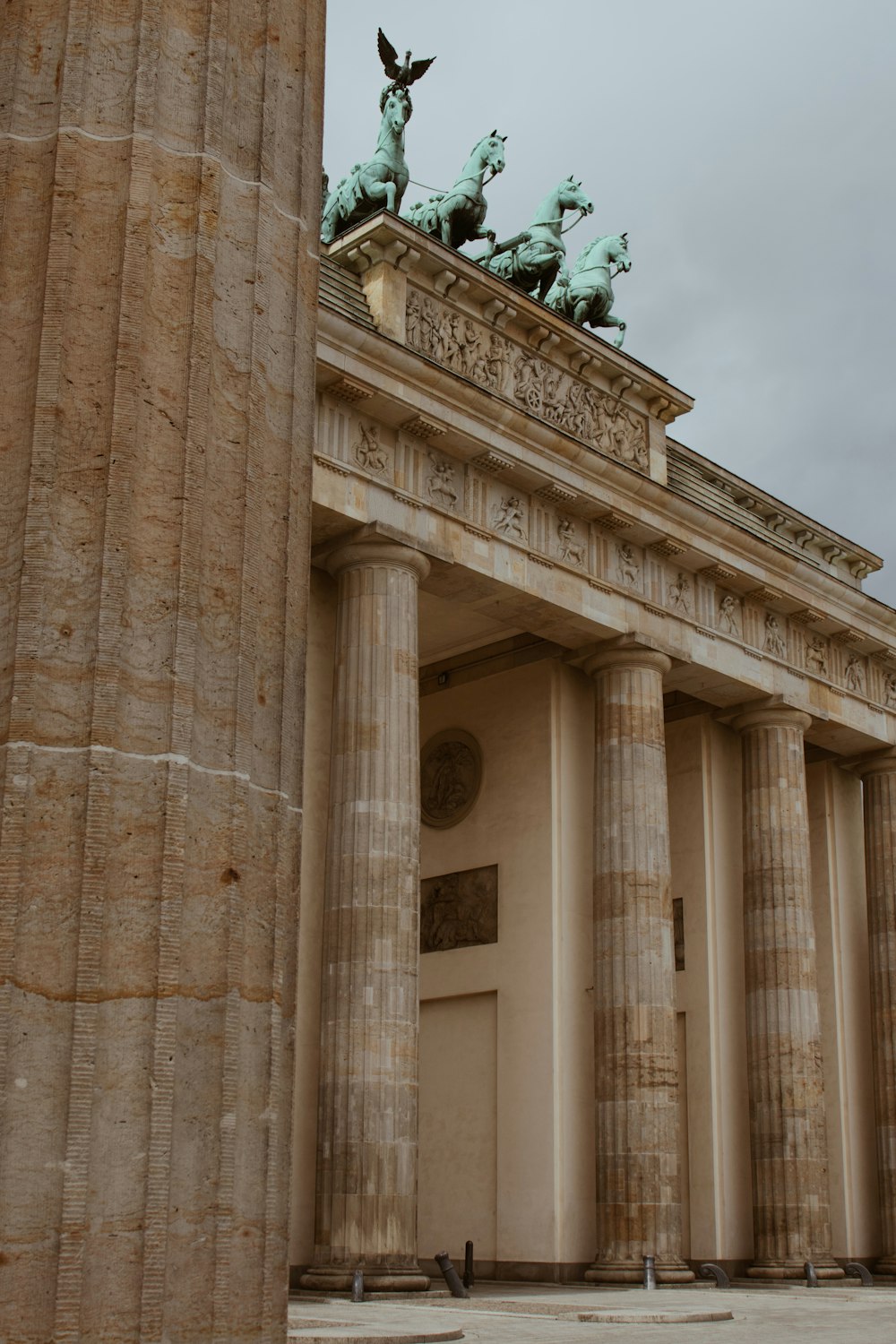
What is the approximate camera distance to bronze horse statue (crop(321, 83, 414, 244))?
81.8 feet

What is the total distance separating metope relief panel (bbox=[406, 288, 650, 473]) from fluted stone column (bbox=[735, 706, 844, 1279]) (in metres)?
5.62

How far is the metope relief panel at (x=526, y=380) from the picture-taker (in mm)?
23719

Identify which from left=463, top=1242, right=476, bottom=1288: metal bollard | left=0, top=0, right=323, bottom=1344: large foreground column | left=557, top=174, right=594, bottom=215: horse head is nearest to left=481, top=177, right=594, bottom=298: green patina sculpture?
left=557, top=174, right=594, bottom=215: horse head

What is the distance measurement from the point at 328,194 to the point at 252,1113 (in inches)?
904

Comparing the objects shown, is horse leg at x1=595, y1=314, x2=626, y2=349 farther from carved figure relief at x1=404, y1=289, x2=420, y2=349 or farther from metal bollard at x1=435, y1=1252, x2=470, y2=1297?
metal bollard at x1=435, y1=1252, x2=470, y2=1297

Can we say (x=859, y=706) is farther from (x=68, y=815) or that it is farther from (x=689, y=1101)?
(x=68, y=815)

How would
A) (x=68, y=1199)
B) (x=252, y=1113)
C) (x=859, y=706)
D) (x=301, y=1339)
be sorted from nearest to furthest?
(x=68, y=1199), (x=252, y=1113), (x=301, y=1339), (x=859, y=706)

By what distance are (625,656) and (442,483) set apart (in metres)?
4.64

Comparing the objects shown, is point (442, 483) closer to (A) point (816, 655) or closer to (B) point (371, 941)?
(B) point (371, 941)

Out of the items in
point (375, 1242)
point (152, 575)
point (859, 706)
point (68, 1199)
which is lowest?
point (375, 1242)

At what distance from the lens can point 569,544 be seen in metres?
25.1

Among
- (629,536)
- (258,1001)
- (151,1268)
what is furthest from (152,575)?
(629,536)

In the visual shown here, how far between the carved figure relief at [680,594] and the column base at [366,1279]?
11788mm

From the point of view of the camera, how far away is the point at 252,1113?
5.14m
